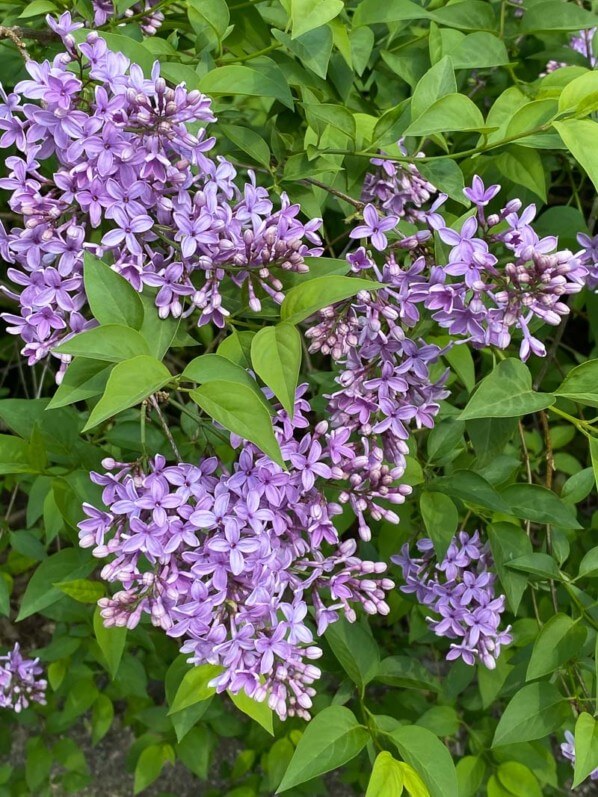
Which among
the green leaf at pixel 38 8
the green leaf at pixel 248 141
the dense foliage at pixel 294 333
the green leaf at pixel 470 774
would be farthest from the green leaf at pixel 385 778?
the green leaf at pixel 38 8

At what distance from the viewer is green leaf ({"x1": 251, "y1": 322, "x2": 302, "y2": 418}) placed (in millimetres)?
1152

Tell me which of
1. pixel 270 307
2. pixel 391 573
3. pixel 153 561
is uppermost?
pixel 270 307

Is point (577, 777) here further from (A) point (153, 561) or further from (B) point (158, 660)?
(B) point (158, 660)

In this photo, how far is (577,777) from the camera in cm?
147

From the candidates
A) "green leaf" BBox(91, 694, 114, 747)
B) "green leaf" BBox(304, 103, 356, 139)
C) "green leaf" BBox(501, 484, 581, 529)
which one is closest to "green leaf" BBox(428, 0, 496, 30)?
"green leaf" BBox(304, 103, 356, 139)

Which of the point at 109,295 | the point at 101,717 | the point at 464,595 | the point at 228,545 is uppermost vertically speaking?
the point at 109,295

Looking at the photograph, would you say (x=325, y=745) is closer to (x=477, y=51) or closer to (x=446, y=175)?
(x=446, y=175)

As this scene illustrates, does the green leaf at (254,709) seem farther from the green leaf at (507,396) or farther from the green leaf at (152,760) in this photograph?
the green leaf at (152,760)

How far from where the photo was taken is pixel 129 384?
1.12 metres

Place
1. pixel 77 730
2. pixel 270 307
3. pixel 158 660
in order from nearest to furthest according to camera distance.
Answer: pixel 270 307, pixel 158 660, pixel 77 730

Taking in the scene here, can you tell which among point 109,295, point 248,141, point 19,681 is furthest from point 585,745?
point 19,681

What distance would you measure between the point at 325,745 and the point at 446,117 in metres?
1.13

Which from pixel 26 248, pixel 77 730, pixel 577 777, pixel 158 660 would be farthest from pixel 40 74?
pixel 77 730

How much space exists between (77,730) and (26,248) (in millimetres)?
2790
